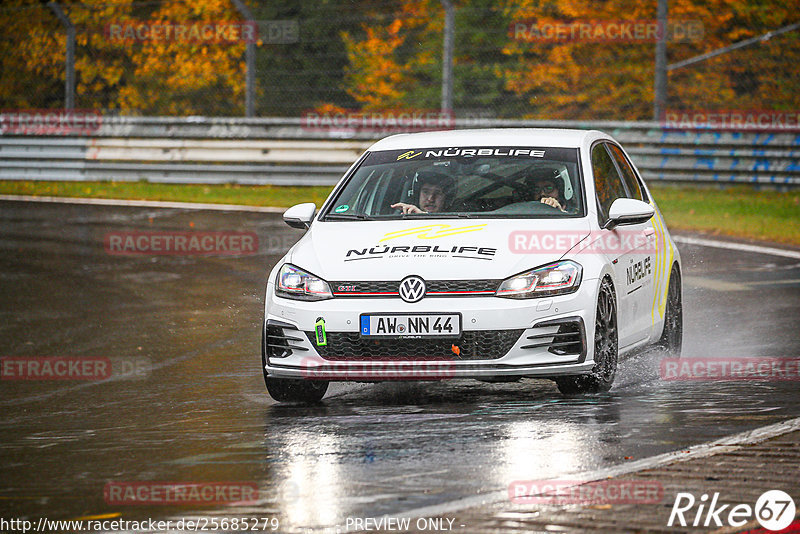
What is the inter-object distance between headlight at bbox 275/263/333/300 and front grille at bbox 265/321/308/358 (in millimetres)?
191

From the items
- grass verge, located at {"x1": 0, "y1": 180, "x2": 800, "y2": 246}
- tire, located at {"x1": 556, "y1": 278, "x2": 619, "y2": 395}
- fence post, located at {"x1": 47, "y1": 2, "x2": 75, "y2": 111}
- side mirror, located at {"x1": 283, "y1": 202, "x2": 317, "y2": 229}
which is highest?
side mirror, located at {"x1": 283, "y1": 202, "x2": 317, "y2": 229}

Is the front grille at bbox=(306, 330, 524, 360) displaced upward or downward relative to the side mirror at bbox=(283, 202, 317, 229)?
downward

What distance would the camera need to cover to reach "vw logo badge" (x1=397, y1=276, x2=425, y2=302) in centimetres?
804

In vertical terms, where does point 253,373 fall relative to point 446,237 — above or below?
below

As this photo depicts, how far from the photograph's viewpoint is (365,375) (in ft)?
26.6

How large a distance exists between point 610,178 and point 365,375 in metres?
2.50

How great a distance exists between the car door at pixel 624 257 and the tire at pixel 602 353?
146mm

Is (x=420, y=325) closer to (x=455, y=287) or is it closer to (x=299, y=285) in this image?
(x=455, y=287)

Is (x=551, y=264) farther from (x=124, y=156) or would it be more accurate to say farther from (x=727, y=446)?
(x=124, y=156)

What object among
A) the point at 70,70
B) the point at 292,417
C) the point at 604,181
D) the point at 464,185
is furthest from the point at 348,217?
the point at 70,70

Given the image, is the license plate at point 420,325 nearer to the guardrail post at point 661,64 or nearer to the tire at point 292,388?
the tire at point 292,388

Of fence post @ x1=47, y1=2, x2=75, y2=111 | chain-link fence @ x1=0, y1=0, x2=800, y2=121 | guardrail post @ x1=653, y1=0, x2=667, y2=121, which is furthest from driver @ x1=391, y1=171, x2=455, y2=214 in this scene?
fence post @ x1=47, y1=2, x2=75, y2=111

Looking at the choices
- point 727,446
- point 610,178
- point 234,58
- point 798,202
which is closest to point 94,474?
point 727,446

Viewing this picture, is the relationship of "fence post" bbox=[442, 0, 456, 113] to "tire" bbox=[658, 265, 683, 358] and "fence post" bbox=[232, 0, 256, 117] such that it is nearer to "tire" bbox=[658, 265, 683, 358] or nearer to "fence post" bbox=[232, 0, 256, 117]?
"fence post" bbox=[232, 0, 256, 117]
